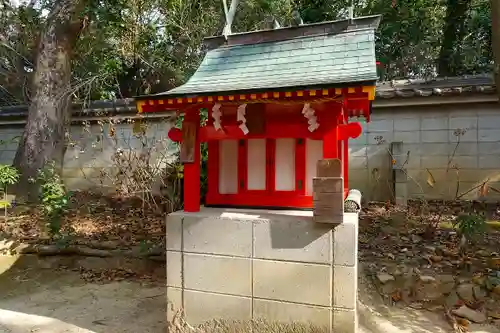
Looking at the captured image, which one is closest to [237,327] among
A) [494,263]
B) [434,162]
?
[494,263]

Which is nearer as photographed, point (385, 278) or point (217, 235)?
point (217, 235)

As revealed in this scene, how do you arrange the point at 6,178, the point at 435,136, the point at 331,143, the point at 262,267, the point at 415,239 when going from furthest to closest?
the point at 435,136
the point at 6,178
the point at 415,239
the point at 262,267
the point at 331,143

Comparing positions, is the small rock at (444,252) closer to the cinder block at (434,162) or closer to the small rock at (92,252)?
the cinder block at (434,162)

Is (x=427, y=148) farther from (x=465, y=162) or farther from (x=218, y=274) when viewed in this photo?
(x=218, y=274)

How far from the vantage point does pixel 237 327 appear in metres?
3.60

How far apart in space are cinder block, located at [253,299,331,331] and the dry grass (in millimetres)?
40

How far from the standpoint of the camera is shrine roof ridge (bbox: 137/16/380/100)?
10.9 feet

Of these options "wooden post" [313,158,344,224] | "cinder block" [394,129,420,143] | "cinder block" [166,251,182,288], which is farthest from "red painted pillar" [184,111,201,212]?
"cinder block" [394,129,420,143]

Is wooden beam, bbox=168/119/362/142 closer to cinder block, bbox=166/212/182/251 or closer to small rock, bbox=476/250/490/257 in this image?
→ cinder block, bbox=166/212/182/251

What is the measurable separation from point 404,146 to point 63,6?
26.4 feet

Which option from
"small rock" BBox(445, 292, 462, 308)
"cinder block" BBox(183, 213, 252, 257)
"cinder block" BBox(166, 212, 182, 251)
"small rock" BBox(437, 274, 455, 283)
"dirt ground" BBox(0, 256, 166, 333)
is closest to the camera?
"cinder block" BBox(183, 213, 252, 257)

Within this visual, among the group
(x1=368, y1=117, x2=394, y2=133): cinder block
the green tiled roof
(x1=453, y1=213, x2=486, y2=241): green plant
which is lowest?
(x1=453, y1=213, x2=486, y2=241): green plant

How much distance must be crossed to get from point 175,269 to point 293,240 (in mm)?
1383

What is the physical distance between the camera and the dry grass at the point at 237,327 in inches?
134
